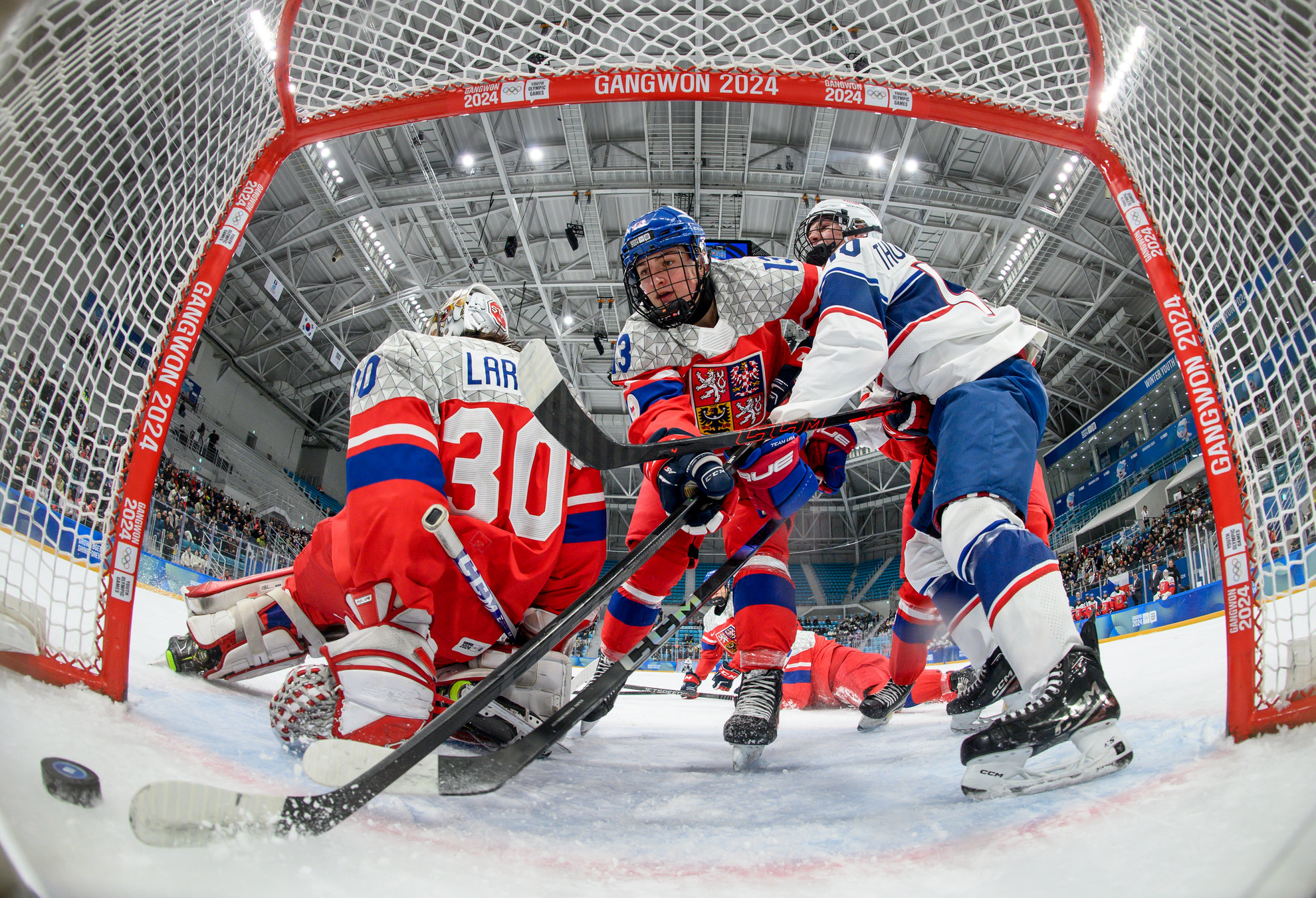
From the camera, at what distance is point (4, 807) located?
69 centimetres

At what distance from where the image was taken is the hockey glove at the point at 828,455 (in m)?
2.27

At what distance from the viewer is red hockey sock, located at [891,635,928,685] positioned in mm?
2514

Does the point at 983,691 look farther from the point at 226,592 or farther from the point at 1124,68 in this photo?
the point at 226,592

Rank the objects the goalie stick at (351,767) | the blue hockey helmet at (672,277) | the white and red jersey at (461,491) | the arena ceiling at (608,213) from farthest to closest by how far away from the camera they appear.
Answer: the arena ceiling at (608,213) < the blue hockey helmet at (672,277) < the white and red jersey at (461,491) < the goalie stick at (351,767)

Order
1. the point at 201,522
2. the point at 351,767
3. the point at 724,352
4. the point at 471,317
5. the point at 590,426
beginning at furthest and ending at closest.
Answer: the point at 201,522 → the point at 724,352 → the point at 471,317 → the point at 590,426 → the point at 351,767

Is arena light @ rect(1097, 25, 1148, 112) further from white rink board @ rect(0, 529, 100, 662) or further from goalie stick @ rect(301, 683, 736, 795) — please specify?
white rink board @ rect(0, 529, 100, 662)

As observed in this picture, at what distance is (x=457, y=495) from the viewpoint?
1.64 metres

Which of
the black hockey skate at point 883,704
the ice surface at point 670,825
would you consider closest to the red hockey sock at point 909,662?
the black hockey skate at point 883,704

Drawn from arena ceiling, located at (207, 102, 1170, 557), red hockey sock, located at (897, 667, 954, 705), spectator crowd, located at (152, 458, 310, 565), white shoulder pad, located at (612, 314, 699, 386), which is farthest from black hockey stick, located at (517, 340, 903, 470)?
arena ceiling, located at (207, 102, 1170, 557)

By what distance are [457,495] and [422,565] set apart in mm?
289

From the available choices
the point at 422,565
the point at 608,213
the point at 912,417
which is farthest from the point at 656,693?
the point at 608,213

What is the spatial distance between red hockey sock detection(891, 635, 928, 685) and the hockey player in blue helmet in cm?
68

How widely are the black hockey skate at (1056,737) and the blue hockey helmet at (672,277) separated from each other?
1347mm

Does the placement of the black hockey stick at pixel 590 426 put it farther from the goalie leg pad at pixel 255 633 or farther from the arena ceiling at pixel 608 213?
the arena ceiling at pixel 608 213
